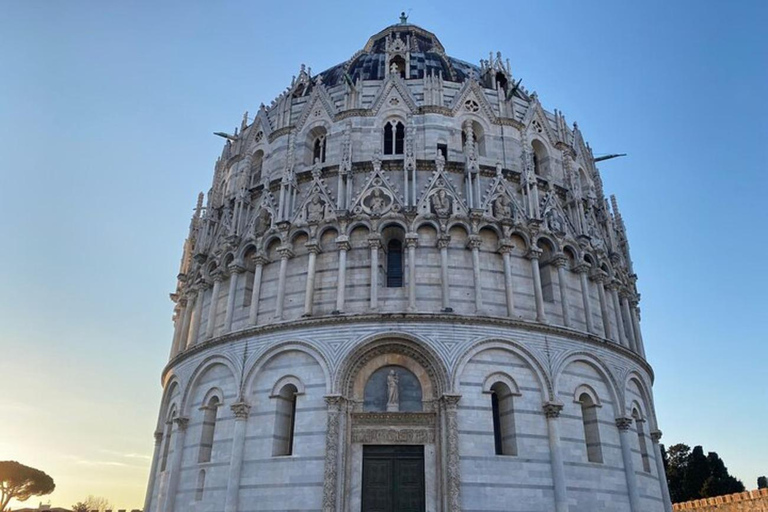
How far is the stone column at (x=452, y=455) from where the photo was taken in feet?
51.6

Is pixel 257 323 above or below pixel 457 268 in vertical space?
below

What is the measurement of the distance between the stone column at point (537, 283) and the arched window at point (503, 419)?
108 inches

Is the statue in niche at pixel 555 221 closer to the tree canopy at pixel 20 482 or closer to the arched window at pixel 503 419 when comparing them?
the arched window at pixel 503 419

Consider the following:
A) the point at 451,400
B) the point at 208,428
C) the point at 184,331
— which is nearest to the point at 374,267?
the point at 451,400

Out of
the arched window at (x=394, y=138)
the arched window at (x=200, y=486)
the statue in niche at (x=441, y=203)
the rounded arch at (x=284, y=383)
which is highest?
the arched window at (x=394, y=138)

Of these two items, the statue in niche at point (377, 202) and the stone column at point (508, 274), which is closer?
the stone column at point (508, 274)

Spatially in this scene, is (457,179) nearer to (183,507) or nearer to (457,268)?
(457,268)

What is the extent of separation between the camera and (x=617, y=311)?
22281 millimetres

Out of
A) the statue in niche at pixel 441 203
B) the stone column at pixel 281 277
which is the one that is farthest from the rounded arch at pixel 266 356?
the statue in niche at pixel 441 203

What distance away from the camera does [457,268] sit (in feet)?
63.2

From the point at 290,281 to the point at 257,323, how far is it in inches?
71.4

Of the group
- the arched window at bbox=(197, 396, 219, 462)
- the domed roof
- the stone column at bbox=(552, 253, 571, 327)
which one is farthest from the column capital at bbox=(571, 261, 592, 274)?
the arched window at bbox=(197, 396, 219, 462)

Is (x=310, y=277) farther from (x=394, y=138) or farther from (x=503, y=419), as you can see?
(x=503, y=419)

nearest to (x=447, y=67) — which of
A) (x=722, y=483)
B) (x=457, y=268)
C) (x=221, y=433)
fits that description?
(x=457, y=268)
